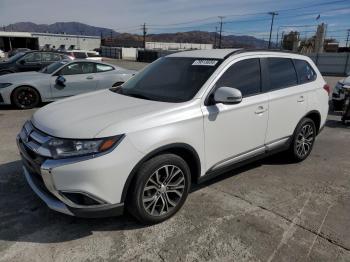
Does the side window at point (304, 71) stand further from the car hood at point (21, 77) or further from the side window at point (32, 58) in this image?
the side window at point (32, 58)

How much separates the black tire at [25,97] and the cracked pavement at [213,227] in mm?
4888

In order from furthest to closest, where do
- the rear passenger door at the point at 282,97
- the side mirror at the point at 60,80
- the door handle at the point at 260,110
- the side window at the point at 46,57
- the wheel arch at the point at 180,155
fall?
the side window at the point at 46,57, the side mirror at the point at 60,80, the rear passenger door at the point at 282,97, the door handle at the point at 260,110, the wheel arch at the point at 180,155

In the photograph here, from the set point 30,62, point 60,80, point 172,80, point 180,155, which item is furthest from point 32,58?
point 180,155

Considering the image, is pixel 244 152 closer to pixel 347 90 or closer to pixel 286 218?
pixel 286 218

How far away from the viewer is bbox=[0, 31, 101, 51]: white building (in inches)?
2810

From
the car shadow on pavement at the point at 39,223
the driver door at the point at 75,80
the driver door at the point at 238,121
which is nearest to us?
the car shadow on pavement at the point at 39,223

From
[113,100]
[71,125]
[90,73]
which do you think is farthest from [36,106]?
[71,125]

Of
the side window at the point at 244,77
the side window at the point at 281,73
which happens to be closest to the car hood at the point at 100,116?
the side window at the point at 244,77

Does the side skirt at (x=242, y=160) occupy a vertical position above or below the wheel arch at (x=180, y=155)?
below

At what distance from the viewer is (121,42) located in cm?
9919

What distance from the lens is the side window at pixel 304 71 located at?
16.4 feet

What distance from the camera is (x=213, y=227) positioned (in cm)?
335

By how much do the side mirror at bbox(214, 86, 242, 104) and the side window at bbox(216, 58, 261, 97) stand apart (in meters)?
0.25

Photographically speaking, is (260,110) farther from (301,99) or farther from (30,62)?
(30,62)
